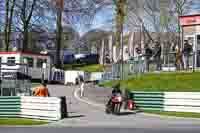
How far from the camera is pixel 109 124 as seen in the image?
69.4ft

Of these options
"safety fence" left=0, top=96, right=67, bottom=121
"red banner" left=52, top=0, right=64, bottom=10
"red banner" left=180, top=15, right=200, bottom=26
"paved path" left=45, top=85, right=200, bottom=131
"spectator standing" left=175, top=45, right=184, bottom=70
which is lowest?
"paved path" left=45, top=85, right=200, bottom=131

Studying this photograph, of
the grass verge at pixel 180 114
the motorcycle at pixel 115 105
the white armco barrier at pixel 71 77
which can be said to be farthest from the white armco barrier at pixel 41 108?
the white armco barrier at pixel 71 77

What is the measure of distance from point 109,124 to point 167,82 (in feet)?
37.5

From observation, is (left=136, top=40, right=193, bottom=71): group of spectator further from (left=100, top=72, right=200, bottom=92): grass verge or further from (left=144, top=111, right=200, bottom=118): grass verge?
(left=144, top=111, right=200, bottom=118): grass verge

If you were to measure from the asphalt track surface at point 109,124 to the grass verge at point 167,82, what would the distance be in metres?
4.88

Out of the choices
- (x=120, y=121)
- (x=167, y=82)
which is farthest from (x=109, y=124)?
(x=167, y=82)

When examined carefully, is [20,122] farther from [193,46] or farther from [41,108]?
[193,46]

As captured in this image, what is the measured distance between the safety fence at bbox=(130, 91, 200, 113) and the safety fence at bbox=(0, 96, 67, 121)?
175 inches

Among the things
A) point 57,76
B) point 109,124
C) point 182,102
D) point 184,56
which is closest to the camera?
point 109,124

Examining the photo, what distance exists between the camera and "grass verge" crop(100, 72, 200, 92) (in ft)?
99.9

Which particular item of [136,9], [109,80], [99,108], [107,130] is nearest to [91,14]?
[136,9]

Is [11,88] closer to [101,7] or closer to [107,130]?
[107,130]

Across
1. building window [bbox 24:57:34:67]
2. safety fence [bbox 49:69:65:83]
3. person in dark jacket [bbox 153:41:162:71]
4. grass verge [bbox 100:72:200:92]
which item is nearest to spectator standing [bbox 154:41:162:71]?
person in dark jacket [bbox 153:41:162:71]

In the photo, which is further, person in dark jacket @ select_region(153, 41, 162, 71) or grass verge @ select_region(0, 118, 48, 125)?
person in dark jacket @ select_region(153, 41, 162, 71)
